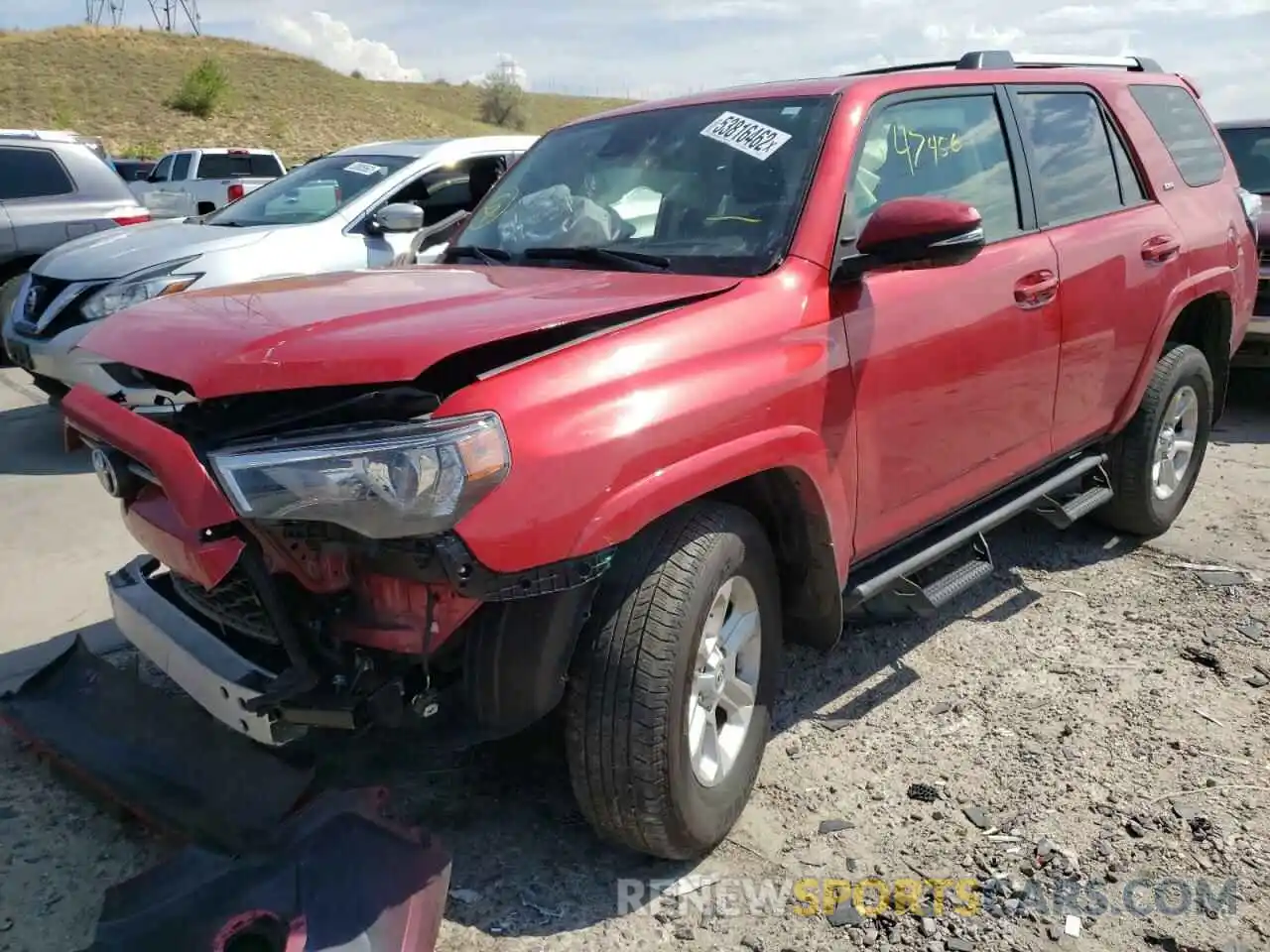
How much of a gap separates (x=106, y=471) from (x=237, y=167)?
707 inches

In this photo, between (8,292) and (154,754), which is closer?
(154,754)

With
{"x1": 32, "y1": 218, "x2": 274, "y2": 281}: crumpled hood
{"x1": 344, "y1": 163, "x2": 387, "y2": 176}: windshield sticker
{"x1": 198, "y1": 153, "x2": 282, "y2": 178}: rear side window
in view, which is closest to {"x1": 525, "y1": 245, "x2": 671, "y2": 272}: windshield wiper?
{"x1": 32, "y1": 218, "x2": 274, "y2": 281}: crumpled hood

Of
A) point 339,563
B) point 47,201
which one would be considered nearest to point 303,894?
point 339,563

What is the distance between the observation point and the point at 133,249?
6.18m

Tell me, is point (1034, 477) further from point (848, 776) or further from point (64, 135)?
point (64, 135)

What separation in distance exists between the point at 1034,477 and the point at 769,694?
1.74 meters

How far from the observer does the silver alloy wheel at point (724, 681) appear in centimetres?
258

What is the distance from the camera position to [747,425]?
8.17 ft

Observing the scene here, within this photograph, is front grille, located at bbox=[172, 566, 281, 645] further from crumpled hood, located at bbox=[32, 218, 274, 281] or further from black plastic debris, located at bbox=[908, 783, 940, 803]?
crumpled hood, located at bbox=[32, 218, 274, 281]

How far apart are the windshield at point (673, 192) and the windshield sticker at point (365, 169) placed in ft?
10.7

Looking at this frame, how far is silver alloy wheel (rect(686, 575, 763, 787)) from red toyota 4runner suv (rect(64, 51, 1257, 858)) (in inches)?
0.4

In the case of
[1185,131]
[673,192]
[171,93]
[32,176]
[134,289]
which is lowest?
[134,289]

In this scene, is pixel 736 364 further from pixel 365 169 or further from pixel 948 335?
pixel 365 169

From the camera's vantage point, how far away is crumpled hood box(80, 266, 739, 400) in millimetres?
2123
